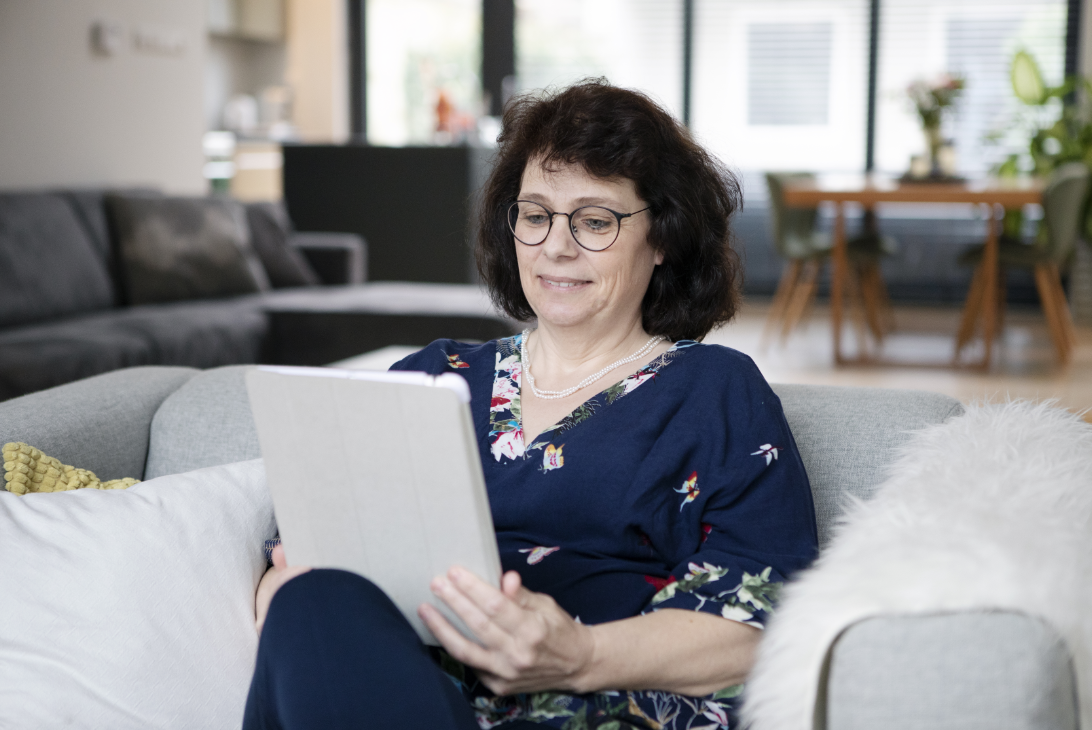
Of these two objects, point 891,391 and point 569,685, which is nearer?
point 569,685


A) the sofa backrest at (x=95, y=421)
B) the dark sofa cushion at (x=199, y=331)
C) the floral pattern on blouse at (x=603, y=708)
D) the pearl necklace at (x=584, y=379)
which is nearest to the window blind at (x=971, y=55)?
the dark sofa cushion at (x=199, y=331)

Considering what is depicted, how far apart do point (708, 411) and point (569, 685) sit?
33 cm

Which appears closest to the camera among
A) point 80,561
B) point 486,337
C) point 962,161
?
point 80,561

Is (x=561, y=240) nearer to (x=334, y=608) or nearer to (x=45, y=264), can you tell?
(x=334, y=608)

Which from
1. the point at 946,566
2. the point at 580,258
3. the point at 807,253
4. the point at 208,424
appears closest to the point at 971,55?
the point at 807,253

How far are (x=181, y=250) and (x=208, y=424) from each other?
2546mm

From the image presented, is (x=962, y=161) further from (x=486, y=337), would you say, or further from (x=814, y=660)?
(x=814, y=660)

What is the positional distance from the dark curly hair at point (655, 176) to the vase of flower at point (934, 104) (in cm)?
417

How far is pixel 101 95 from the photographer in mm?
4270

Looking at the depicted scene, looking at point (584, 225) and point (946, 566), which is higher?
point (584, 225)

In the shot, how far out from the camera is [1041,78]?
5996mm

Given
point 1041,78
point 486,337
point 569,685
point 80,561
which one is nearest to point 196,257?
point 486,337

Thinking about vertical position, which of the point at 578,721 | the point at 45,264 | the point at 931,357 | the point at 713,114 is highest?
the point at 713,114

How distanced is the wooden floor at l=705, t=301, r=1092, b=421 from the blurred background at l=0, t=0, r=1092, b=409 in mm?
24
